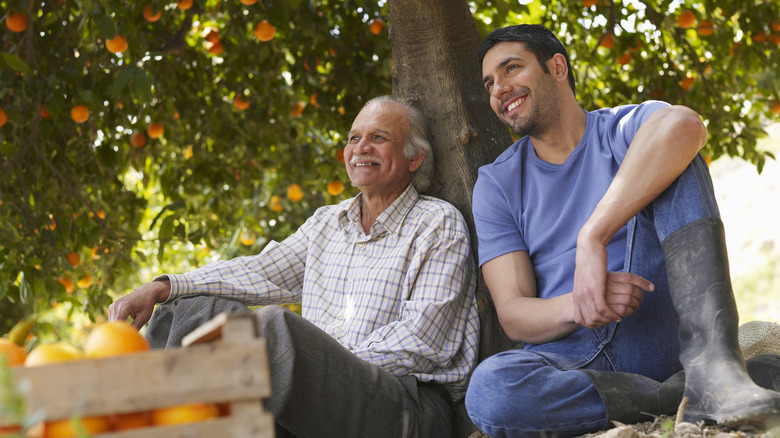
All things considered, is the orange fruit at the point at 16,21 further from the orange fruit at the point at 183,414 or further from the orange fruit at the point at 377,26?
the orange fruit at the point at 183,414

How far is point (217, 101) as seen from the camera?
438cm

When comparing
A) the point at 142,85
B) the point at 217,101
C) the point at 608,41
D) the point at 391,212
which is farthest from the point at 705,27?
the point at 142,85

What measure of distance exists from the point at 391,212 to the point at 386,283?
0.29 m

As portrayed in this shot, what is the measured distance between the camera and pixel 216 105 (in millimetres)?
4348

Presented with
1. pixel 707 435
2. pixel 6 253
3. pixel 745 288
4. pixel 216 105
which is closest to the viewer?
pixel 707 435

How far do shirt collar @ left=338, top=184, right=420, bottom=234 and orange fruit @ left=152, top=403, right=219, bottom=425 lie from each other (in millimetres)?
1634

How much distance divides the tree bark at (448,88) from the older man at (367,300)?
0.10 metres

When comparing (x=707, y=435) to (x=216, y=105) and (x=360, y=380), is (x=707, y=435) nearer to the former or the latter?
(x=360, y=380)

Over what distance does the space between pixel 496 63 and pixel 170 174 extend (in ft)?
9.44

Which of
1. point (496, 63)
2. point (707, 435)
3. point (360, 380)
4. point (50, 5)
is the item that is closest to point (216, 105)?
point (50, 5)

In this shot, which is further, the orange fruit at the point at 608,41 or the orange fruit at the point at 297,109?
the orange fruit at the point at 297,109

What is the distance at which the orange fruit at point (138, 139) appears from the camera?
13.9ft

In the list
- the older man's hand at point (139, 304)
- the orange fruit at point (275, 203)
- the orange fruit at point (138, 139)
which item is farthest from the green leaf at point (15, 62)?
the orange fruit at point (275, 203)

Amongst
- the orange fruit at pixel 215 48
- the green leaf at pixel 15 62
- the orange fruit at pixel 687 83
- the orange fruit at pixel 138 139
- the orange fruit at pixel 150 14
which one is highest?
the orange fruit at pixel 150 14
